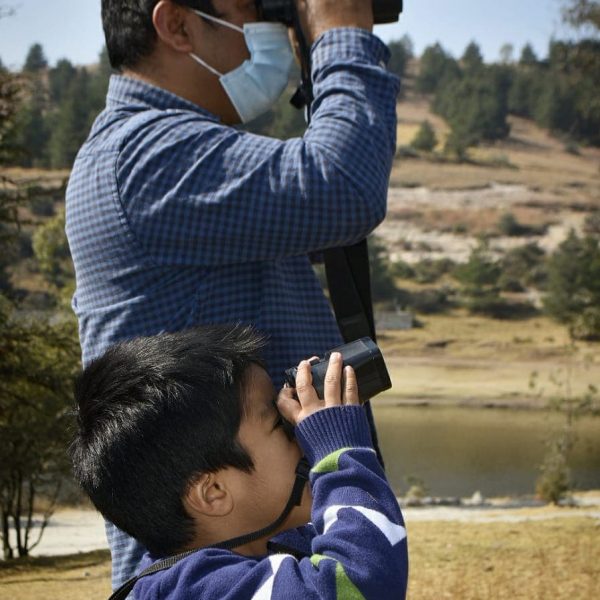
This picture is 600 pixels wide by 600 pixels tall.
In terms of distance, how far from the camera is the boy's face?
5.78 ft

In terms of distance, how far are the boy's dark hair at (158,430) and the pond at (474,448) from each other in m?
23.1

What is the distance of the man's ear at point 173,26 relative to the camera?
7.09 feet

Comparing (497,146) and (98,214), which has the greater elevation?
(98,214)

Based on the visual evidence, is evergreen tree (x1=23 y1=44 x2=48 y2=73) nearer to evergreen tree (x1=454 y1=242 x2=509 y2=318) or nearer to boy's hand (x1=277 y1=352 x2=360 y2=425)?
evergreen tree (x1=454 y1=242 x2=509 y2=318)

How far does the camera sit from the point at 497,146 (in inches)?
4043

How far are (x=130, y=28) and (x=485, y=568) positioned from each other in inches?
290

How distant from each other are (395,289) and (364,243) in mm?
60022

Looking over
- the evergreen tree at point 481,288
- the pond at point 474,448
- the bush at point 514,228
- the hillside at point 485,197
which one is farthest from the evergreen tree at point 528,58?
the pond at point 474,448

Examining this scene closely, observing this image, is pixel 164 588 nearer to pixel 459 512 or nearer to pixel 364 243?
pixel 364 243

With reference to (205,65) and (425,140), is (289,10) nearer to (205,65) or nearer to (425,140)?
(205,65)

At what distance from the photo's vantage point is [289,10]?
2.25 m

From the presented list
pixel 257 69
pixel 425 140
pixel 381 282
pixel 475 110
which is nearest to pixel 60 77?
pixel 425 140

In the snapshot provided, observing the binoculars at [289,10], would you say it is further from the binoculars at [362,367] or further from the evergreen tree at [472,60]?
the evergreen tree at [472,60]

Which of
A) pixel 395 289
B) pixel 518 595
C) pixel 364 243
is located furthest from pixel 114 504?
pixel 395 289
